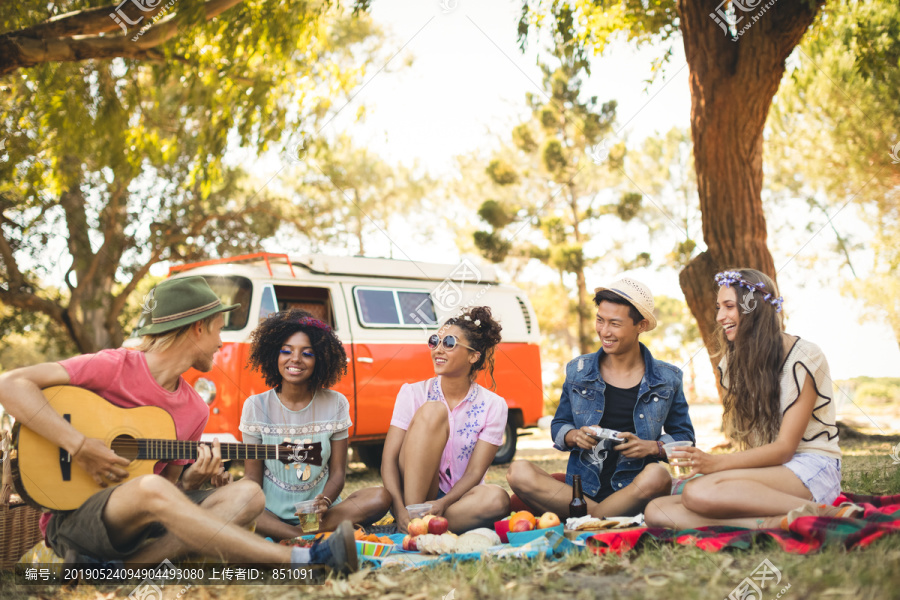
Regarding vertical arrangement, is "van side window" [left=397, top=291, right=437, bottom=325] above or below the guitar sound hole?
above

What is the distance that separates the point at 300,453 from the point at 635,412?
1937mm

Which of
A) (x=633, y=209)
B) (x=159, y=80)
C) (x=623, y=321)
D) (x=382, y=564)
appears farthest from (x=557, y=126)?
(x=382, y=564)

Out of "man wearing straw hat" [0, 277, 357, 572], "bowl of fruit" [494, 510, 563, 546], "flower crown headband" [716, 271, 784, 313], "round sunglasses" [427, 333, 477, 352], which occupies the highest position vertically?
"flower crown headband" [716, 271, 784, 313]

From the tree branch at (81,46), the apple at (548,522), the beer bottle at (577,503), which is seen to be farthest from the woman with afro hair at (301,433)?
the tree branch at (81,46)

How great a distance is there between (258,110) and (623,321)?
618 cm

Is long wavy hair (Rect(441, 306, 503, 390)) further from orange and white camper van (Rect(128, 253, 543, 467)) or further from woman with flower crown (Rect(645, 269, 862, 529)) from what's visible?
orange and white camper van (Rect(128, 253, 543, 467))

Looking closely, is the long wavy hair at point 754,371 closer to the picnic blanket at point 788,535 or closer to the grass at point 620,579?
the picnic blanket at point 788,535

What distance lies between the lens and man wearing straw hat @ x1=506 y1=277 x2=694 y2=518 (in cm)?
407

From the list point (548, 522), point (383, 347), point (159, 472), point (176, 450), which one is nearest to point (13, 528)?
point (159, 472)

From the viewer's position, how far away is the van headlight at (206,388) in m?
6.78

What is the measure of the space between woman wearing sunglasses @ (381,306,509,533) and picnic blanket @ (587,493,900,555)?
2.91ft

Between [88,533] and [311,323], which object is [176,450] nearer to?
[88,533]

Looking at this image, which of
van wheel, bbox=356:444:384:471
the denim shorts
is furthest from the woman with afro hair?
van wheel, bbox=356:444:384:471

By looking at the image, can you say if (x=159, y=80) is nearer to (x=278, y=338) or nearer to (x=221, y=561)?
(x=278, y=338)
